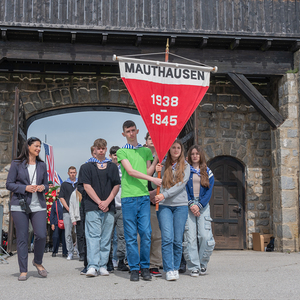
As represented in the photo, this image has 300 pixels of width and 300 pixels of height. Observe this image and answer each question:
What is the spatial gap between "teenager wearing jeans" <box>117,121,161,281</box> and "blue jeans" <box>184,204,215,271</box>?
0.57m

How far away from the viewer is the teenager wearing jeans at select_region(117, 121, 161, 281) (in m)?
4.75

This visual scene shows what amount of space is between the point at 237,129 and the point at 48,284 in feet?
24.7

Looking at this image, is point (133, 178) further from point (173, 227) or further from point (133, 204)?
point (173, 227)

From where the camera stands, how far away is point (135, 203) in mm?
4828

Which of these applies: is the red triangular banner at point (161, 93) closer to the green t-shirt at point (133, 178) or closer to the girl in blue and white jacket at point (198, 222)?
the green t-shirt at point (133, 178)

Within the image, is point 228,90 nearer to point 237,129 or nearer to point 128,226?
point 237,129

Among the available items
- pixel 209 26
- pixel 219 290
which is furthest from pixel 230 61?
pixel 219 290

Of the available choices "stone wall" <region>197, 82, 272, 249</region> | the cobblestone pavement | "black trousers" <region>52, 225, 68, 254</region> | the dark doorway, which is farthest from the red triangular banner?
Answer: the dark doorway

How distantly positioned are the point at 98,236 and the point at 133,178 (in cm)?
85

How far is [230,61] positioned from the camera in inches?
376

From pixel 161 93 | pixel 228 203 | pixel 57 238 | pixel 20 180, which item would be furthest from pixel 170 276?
pixel 228 203

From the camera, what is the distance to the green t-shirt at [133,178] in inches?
191

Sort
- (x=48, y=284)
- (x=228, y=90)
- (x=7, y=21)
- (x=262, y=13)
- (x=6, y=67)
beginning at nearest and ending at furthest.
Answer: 1. (x=48, y=284)
2. (x=7, y=21)
3. (x=262, y=13)
4. (x=6, y=67)
5. (x=228, y=90)

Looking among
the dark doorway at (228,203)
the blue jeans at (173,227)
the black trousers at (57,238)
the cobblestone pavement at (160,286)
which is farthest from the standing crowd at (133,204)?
the dark doorway at (228,203)
